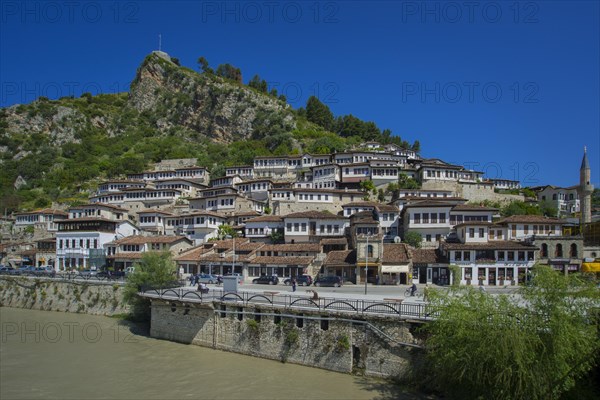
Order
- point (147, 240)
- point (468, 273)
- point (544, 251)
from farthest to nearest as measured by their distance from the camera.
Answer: point (147, 240), point (544, 251), point (468, 273)

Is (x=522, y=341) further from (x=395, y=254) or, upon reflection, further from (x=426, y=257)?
(x=426, y=257)

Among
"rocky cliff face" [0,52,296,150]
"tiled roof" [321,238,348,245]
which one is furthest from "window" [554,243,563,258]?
"rocky cliff face" [0,52,296,150]

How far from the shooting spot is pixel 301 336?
23750 mm

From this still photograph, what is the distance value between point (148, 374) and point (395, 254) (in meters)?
26.7

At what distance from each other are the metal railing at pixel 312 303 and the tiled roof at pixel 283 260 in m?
13.6

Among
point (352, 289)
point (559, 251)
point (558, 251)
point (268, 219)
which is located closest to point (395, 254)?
point (352, 289)

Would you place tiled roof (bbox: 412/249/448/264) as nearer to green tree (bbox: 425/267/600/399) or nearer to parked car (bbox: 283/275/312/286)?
parked car (bbox: 283/275/312/286)

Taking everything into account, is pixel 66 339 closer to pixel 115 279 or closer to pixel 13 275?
pixel 115 279

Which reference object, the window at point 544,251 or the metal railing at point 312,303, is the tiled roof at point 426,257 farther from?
the metal railing at point 312,303

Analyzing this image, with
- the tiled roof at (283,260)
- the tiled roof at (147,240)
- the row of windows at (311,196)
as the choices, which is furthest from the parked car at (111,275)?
the row of windows at (311,196)

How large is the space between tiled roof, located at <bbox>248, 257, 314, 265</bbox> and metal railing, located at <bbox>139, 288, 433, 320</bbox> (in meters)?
13.6

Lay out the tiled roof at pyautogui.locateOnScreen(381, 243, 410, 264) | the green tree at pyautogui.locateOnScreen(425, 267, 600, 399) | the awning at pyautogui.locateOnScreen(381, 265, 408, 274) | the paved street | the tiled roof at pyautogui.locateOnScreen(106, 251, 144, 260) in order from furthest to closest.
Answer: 1. the tiled roof at pyautogui.locateOnScreen(106, 251, 144, 260)
2. the tiled roof at pyautogui.locateOnScreen(381, 243, 410, 264)
3. the awning at pyautogui.locateOnScreen(381, 265, 408, 274)
4. the paved street
5. the green tree at pyautogui.locateOnScreen(425, 267, 600, 399)

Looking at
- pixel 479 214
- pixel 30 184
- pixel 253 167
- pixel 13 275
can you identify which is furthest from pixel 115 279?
pixel 30 184

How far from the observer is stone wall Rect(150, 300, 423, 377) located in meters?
21.2
